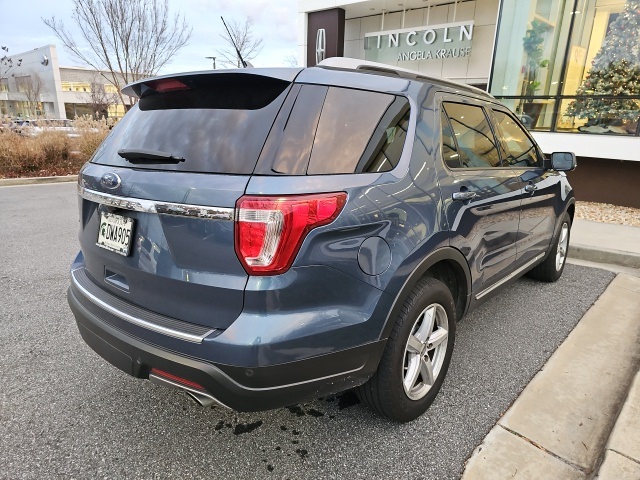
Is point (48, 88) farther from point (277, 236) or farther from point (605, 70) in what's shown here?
point (277, 236)

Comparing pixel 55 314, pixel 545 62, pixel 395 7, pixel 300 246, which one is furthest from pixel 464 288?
pixel 395 7

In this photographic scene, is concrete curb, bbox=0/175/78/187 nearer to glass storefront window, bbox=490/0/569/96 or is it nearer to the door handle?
glass storefront window, bbox=490/0/569/96

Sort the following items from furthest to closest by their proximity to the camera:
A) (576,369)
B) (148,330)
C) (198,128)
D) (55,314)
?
(55,314) → (576,369) → (198,128) → (148,330)

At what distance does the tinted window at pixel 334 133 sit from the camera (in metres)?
1.73

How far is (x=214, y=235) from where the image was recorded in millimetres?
1660

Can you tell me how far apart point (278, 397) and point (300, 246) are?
640mm

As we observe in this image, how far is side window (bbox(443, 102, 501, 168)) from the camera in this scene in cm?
259

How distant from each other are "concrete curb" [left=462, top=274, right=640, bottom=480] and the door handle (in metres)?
1.25

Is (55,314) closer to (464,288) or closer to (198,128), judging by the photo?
(198,128)

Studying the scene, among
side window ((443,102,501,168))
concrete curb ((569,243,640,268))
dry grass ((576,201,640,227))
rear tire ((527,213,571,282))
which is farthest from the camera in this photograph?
dry grass ((576,201,640,227))

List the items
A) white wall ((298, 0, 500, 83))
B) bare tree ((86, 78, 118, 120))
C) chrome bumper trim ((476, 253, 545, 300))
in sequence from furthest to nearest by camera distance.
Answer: bare tree ((86, 78, 118, 120)) < white wall ((298, 0, 500, 83)) < chrome bumper trim ((476, 253, 545, 300))

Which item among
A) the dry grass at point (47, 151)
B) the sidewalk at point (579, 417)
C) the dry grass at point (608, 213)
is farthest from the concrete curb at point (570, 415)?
the dry grass at point (47, 151)

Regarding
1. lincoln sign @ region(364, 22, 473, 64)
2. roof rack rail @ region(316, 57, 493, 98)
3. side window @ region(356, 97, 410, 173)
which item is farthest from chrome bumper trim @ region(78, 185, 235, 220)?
lincoln sign @ region(364, 22, 473, 64)

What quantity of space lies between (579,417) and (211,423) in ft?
6.85
